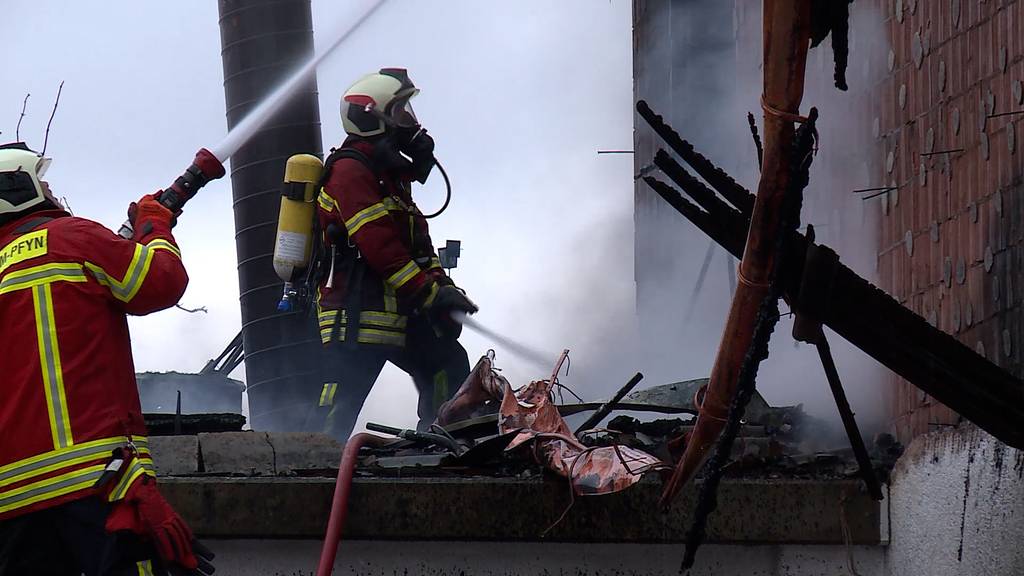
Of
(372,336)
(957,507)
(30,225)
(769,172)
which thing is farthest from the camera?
(372,336)

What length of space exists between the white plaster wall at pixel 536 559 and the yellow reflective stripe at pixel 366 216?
2439mm

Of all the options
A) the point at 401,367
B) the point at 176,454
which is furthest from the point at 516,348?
the point at 176,454

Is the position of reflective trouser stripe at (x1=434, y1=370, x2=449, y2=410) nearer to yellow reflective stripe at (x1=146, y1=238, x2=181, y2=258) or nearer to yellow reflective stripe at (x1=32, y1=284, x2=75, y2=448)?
yellow reflective stripe at (x1=146, y1=238, x2=181, y2=258)

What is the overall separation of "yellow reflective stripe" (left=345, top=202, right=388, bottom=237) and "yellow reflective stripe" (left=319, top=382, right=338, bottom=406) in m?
0.72

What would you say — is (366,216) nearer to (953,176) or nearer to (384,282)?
Result: (384,282)

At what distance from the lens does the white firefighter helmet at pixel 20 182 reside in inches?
158

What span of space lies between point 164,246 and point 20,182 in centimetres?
46

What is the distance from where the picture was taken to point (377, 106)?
6445 millimetres

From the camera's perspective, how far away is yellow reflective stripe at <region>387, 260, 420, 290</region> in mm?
6301

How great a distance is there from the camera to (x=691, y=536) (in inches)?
107

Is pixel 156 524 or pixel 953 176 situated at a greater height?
pixel 953 176

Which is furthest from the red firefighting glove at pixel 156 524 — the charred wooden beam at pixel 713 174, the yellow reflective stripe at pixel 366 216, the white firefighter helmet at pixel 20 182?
the yellow reflective stripe at pixel 366 216

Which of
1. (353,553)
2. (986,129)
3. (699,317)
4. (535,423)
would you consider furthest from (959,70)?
(699,317)

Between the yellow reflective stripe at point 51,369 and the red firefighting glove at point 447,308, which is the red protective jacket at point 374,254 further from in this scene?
the yellow reflective stripe at point 51,369
